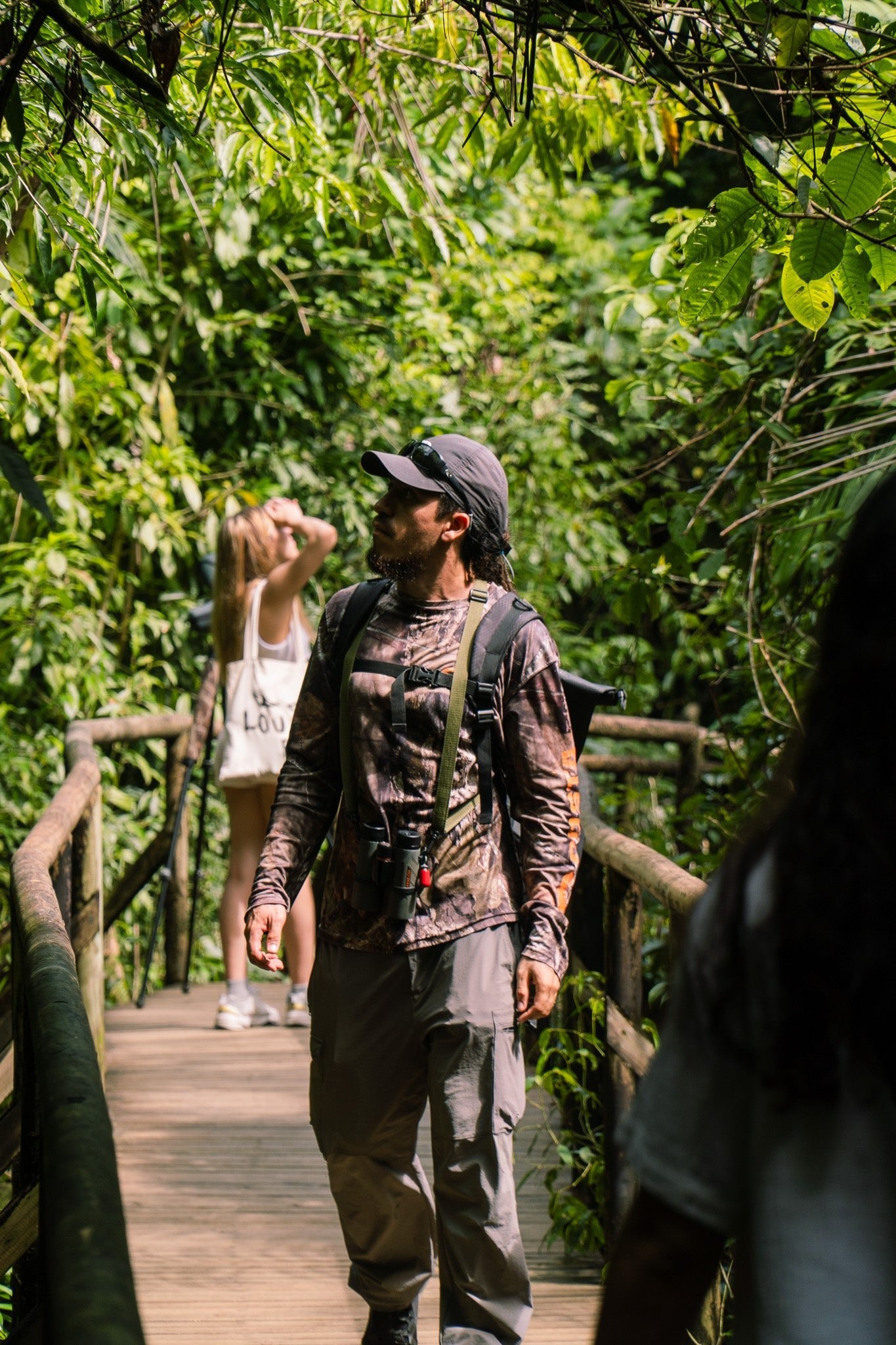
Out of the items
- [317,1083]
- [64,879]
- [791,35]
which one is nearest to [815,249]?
[791,35]

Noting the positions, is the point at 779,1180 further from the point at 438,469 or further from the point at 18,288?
the point at 18,288

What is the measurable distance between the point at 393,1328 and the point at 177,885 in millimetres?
3775

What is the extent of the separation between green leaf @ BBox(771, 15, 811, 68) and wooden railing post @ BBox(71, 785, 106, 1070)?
296 cm

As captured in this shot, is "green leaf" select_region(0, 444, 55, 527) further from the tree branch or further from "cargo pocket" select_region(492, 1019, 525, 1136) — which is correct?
"cargo pocket" select_region(492, 1019, 525, 1136)

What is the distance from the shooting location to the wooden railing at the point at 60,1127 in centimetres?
106

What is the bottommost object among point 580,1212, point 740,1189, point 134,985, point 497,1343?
point 134,985

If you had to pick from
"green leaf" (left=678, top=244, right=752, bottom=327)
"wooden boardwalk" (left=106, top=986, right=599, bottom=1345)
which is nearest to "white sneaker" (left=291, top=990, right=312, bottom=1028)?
"wooden boardwalk" (left=106, top=986, right=599, bottom=1345)

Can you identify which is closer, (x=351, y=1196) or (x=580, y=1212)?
(x=351, y=1196)

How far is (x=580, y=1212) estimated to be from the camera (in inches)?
138

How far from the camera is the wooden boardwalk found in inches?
123

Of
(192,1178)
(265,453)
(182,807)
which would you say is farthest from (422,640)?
Result: (265,453)

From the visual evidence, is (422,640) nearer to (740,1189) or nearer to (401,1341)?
(401,1341)

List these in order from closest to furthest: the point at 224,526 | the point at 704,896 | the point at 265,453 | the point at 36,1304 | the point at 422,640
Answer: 1. the point at 704,896
2. the point at 36,1304
3. the point at 422,640
4. the point at 224,526
5. the point at 265,453

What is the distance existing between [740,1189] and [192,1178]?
321 centimetres
